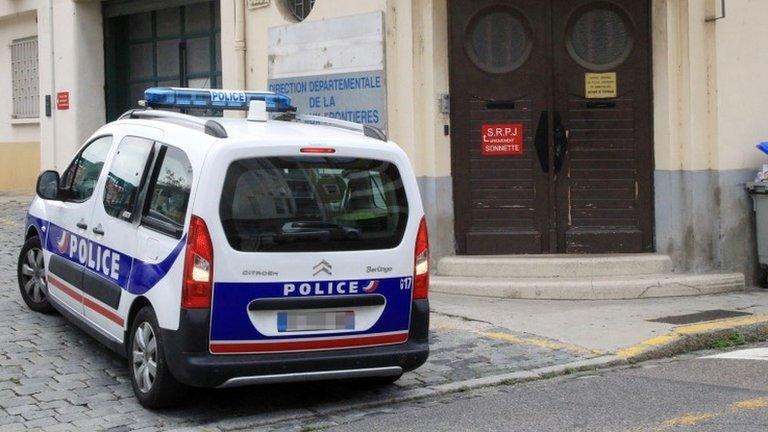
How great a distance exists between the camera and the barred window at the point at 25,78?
64.2ft

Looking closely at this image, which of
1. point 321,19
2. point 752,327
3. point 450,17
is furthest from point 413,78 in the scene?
point 752,327

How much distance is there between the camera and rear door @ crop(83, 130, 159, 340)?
23.3 ft

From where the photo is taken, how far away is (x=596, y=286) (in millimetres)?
10609

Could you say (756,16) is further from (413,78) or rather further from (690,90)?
(413,78)

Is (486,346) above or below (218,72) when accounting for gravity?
below

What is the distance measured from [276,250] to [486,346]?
104 inches

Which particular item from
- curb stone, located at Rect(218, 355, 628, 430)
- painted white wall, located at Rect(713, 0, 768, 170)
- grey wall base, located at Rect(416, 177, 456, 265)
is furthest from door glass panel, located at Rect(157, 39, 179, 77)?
curb stone, located at Rect(218, 355, 628, 430)

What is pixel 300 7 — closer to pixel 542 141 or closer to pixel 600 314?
pixel 542 141

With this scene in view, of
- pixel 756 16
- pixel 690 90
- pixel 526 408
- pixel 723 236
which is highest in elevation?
pixel 756 16

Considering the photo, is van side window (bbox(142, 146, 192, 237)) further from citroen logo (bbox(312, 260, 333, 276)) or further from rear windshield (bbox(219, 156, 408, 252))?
citroen logo (bbox(312, 260, 333, 276))

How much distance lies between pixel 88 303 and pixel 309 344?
2.07m

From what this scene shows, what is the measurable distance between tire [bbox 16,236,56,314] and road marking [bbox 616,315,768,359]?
4.82m

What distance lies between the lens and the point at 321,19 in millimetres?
12359

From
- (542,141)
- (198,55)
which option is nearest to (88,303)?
(542,141)
